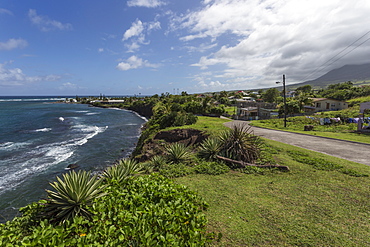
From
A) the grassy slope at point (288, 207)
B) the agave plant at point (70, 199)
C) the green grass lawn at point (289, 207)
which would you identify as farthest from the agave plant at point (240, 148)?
the agave plant at point (70, 199)

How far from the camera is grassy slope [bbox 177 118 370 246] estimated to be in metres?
4.30

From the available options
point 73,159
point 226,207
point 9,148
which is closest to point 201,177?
point 226,207

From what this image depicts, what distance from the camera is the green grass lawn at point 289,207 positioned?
4.30 meters

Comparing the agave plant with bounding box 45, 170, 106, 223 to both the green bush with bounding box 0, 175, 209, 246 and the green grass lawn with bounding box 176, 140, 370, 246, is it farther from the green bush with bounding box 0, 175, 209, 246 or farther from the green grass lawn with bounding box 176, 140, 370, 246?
the green grass lawn with bounding box 176, 140, 370, 246

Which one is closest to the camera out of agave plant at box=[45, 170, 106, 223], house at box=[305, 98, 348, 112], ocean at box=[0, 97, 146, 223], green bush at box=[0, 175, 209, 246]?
green bush at box=[0, 175, 209, 246]

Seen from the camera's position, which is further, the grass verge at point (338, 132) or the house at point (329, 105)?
the house at point (329, 105)

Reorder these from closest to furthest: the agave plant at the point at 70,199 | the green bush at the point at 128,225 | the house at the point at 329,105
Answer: the green bush at the point at 128,225, the agave plant at the point at 70,199, the house at the point at 329,105

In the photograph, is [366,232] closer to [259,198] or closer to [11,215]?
[259,198]

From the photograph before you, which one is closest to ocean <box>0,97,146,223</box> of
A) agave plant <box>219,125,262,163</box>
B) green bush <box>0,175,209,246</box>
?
green bush <box>0,175,209,246</box>

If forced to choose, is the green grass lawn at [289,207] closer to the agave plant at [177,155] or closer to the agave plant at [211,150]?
the agave plant at [211,150]

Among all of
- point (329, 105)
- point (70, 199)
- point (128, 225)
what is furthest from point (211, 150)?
point (329, 105)

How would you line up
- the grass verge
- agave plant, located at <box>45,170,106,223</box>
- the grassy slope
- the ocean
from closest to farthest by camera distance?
the grassy slope
agave plant, located at <box>45,170,106,223</box>
the ocean
the grass verge

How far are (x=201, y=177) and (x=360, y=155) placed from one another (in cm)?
1088

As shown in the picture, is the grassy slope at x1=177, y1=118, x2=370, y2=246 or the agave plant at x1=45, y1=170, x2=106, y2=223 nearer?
the grassy slope at x1=177, y1=118, x2=370, y2=246
